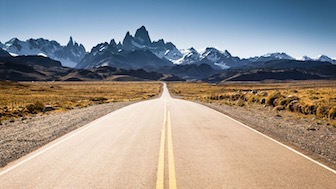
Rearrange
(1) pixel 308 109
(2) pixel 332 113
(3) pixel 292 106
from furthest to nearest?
(3) pixel 292 106 < (1) pixel 308 109 < (2) pixel 332 113

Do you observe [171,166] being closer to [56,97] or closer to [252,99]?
[252,99]

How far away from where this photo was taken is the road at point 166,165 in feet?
20.8

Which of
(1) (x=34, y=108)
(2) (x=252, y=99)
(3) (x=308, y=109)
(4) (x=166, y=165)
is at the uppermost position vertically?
(4) (x=166, y=165)

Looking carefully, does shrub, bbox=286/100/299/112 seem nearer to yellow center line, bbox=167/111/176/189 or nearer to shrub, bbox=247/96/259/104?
shrub, bbox=247/96/259/104

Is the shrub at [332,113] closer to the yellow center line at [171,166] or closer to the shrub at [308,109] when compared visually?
the shrub at [308,109]

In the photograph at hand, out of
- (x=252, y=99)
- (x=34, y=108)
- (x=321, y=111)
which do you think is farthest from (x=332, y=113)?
(x=34, y=108)

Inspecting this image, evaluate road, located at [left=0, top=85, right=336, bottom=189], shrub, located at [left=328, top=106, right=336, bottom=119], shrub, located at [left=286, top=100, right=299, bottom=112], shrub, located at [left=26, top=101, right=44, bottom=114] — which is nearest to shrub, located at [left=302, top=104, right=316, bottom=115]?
shrub, located at [left=286, top=100, right=299, bottom=112]

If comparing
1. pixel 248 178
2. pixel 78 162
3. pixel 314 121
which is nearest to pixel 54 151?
pixel 78 162

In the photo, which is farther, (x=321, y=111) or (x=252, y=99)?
(x=252, y=99)

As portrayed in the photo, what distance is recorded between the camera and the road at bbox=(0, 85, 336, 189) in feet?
20.8

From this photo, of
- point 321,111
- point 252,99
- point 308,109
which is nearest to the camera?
point 321,111

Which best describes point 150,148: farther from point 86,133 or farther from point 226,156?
point 86,133

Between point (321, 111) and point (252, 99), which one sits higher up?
point (321, 111)

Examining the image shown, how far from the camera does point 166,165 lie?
762 centimetres
